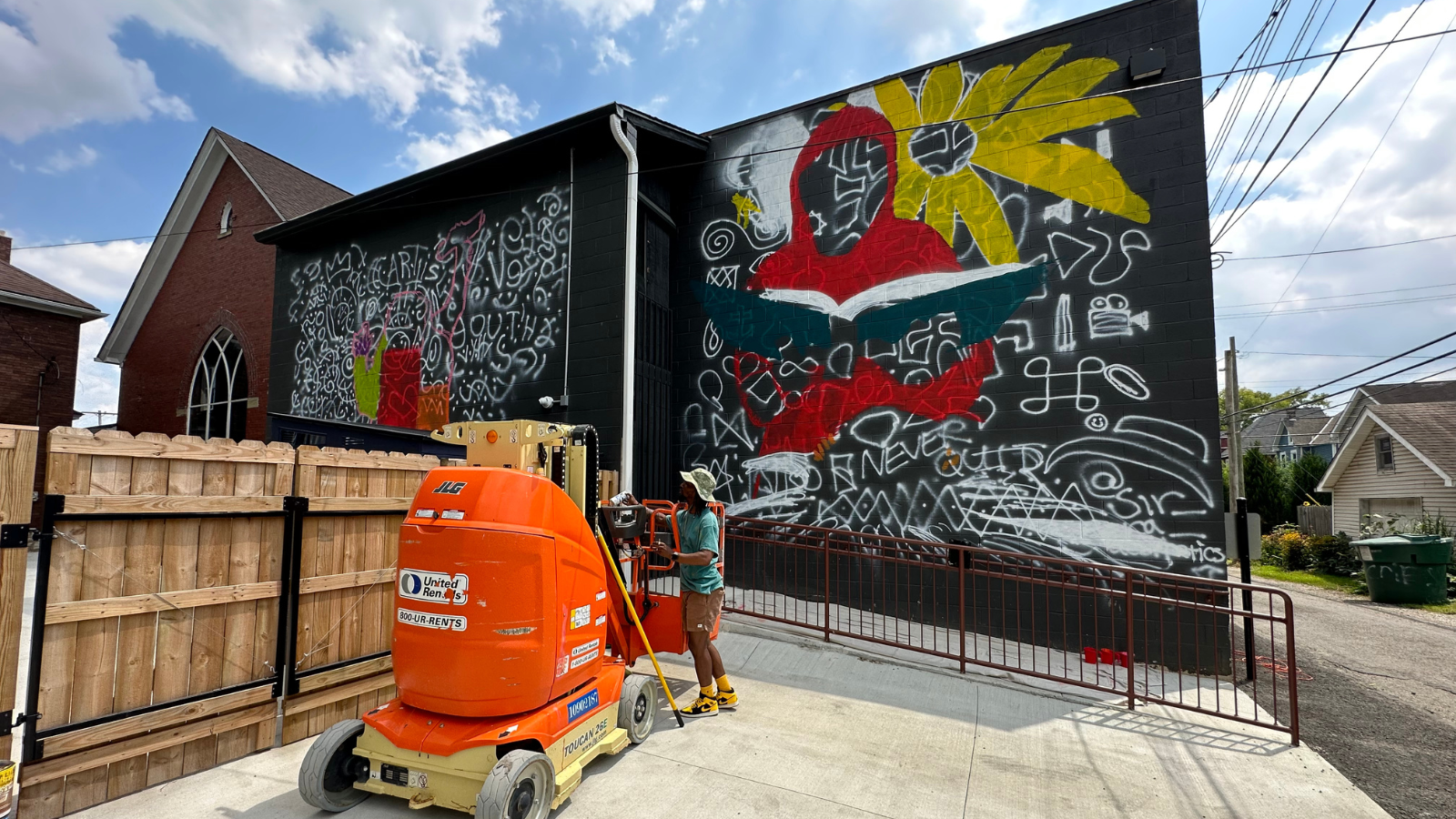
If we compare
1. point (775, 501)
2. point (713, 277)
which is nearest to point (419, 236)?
point (713, 277)

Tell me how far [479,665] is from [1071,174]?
25.4 feet

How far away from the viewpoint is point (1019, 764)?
4645 mm

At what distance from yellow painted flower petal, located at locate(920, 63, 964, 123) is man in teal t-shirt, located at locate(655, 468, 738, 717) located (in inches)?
232

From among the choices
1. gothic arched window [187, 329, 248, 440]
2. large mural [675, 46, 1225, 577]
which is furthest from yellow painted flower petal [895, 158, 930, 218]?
gothic arched window [187, 329, 248, 440]

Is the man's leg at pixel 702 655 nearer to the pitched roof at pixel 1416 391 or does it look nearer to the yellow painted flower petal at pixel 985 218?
the yellow painted flower petal at pixel 985 218

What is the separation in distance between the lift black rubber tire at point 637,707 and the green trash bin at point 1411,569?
16260 millimetres

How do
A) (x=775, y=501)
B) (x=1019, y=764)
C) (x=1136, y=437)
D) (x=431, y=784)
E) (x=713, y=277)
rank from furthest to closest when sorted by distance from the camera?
(x=713, y=277)
(x=775, y=501)
(x=1136, y=437)
(x=1019, y=764)
(x=431, y=784)

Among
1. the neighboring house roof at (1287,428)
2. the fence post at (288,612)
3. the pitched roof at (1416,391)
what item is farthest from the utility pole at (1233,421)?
the neighboring house roof at (1287,428)

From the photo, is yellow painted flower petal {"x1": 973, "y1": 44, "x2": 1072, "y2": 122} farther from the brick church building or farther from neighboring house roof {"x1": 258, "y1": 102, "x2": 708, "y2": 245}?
neighboring house roof {"x1": 258, "y1": 102, "x2": 708, "y2": 245}

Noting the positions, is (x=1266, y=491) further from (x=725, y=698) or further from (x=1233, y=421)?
(x=725, y=698)

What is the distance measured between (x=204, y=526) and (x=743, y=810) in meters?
3.57

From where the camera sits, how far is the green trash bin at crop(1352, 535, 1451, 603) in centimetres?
1330

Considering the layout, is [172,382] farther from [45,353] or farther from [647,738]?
[647,738]

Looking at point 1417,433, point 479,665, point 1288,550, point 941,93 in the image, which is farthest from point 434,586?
point 1417,433
